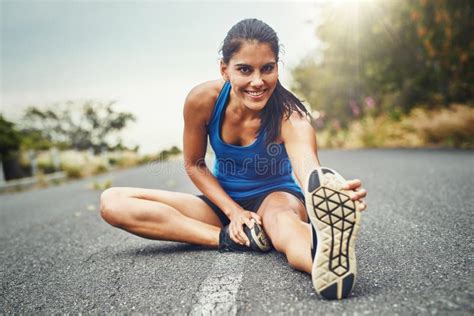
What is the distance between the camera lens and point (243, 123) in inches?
99.6

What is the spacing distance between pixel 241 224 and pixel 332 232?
0.80 m

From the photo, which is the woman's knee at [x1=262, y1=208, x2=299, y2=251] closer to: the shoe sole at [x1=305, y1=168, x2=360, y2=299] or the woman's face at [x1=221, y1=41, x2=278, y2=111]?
the shoe sole at [x1=305, y1=168, x2=360, y2=299]

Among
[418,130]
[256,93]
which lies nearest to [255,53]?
[256,93]

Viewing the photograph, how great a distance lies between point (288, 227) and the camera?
2.05 meters

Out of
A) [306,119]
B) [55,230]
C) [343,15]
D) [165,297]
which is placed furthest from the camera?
[343,15]

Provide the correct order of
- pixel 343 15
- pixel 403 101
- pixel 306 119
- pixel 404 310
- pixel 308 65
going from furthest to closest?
pixel 308 65
pixel 343 15
pixel 403 101
pixel 306 119
pixel 404 310

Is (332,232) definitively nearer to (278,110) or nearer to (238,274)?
(238,274)

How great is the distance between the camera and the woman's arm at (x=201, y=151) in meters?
2.43

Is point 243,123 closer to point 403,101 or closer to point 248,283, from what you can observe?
point 248,283

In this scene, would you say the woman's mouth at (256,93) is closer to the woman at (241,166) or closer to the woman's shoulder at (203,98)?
the woman at (241,166)

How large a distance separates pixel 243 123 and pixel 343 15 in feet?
42.7

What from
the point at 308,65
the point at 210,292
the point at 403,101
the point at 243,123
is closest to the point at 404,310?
the point at 210,292

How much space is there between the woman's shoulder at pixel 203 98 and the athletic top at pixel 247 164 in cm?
3

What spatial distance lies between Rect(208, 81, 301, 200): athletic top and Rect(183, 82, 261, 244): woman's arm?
7 centimetres
